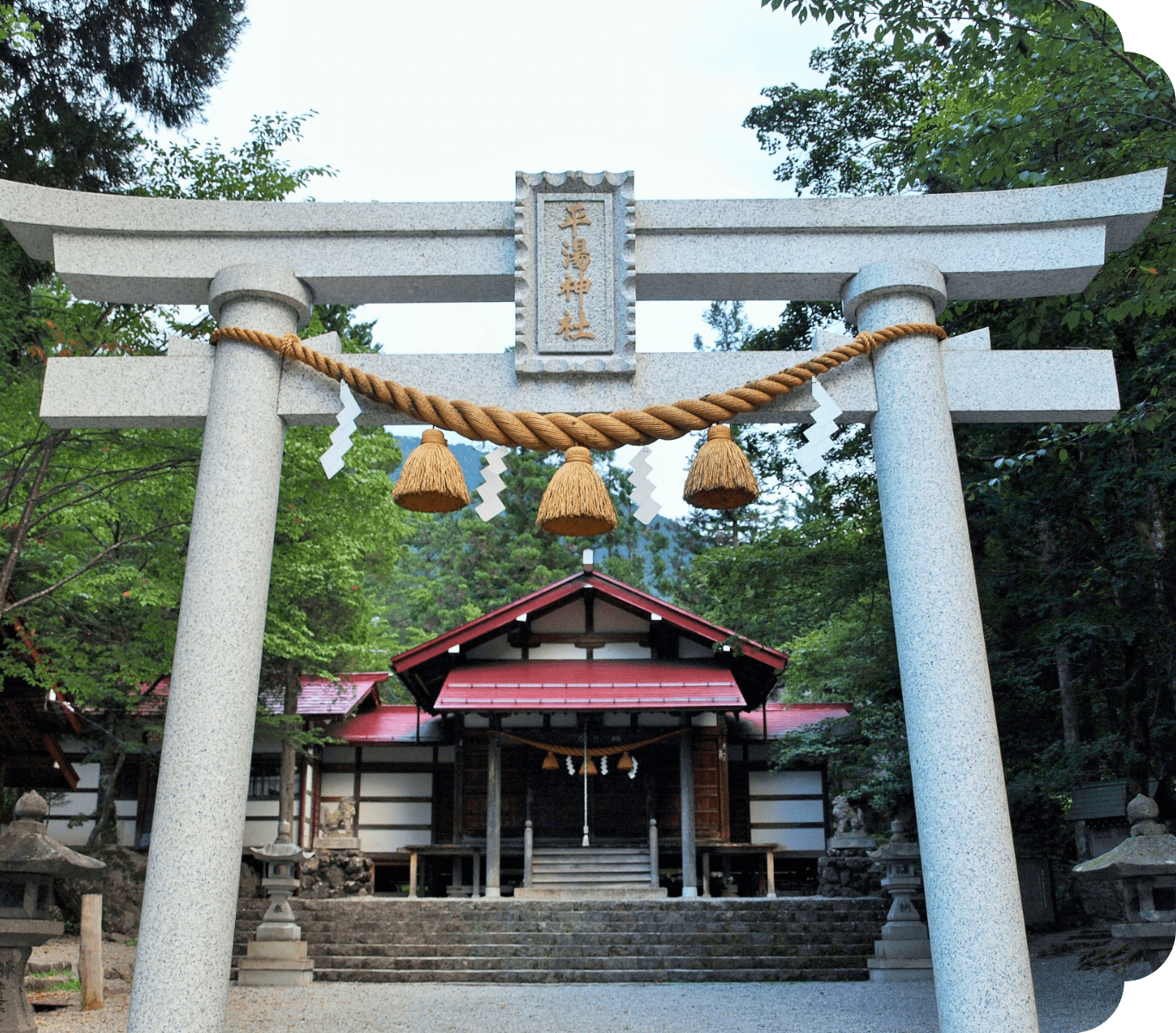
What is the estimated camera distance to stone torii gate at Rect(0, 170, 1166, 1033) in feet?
13.0

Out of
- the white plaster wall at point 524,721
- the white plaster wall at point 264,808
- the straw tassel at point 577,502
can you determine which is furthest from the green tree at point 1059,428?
the white plaster wall at point 264,808

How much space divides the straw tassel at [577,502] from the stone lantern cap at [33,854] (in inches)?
135

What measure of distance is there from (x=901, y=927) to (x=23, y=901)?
341 inches

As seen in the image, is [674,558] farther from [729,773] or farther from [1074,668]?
[1074,668]

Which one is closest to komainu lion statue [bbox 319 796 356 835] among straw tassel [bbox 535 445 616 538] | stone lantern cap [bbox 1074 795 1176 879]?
stone lantern cap [bbox 1074 795 1176 879]

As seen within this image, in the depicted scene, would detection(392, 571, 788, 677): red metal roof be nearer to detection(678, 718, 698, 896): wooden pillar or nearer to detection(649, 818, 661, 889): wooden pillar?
detection(678, 718, 698, 896): wooden pillar

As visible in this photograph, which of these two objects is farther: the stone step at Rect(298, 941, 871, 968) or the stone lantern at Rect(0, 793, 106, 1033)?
the stone step at Rect(298, 941, 871, 968)

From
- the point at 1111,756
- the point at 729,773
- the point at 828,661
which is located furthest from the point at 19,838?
the point at 729,773

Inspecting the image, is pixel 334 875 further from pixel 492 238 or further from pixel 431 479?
pixel 492 238

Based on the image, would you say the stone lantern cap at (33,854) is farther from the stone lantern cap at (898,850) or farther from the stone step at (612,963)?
the stone lantern cap at (898,850)

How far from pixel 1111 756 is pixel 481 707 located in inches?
325

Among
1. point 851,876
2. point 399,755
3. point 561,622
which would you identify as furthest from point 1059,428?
point 399,755

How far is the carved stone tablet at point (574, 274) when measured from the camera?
4.30 metres

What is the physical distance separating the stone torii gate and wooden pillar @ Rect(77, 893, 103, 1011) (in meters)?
5.92
